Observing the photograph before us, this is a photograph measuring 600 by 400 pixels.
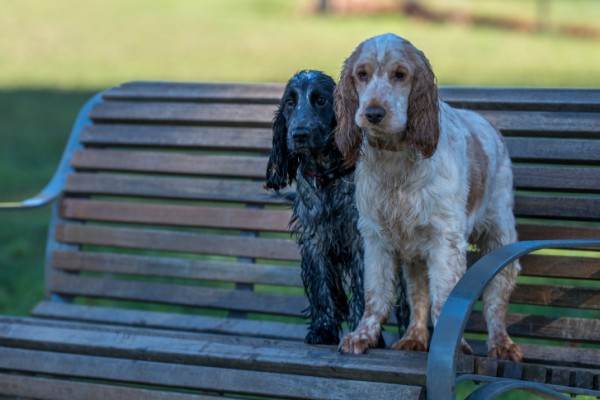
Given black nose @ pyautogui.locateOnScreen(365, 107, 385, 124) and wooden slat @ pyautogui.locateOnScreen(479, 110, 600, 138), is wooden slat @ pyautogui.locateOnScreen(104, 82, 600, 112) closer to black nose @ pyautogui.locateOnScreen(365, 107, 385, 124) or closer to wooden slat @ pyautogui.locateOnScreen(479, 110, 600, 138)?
wooden slat @ pyautogui.locateOnScreen(479, 110, 600, 138)

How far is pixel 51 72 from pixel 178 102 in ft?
51.7

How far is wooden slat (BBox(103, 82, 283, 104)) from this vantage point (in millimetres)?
5719

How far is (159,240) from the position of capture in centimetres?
571

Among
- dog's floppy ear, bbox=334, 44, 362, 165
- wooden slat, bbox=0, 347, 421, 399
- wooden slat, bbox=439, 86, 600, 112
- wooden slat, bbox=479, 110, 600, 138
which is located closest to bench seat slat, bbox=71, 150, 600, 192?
wooden slat, bbox=479, 110, 600, 138

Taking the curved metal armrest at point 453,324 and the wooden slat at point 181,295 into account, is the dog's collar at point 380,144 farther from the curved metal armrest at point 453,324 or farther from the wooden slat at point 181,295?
the wooden slat at point 181,295

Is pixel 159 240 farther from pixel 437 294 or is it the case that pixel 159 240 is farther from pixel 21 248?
pixel 21 248

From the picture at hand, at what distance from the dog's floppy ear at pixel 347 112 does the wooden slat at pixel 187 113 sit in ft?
4.63

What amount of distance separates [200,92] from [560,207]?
6.66 ft

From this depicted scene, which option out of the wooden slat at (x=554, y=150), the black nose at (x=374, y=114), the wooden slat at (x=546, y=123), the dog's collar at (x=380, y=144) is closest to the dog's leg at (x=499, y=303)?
the wooden slat at (x=554, y=150)

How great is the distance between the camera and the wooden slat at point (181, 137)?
563 centimetres

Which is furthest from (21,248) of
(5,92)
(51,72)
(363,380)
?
(51,72)

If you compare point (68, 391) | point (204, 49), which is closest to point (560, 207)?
A: point (68, 391)

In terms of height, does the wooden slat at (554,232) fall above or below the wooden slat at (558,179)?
below

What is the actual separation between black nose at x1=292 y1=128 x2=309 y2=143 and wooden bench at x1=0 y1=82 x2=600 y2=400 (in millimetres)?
792
